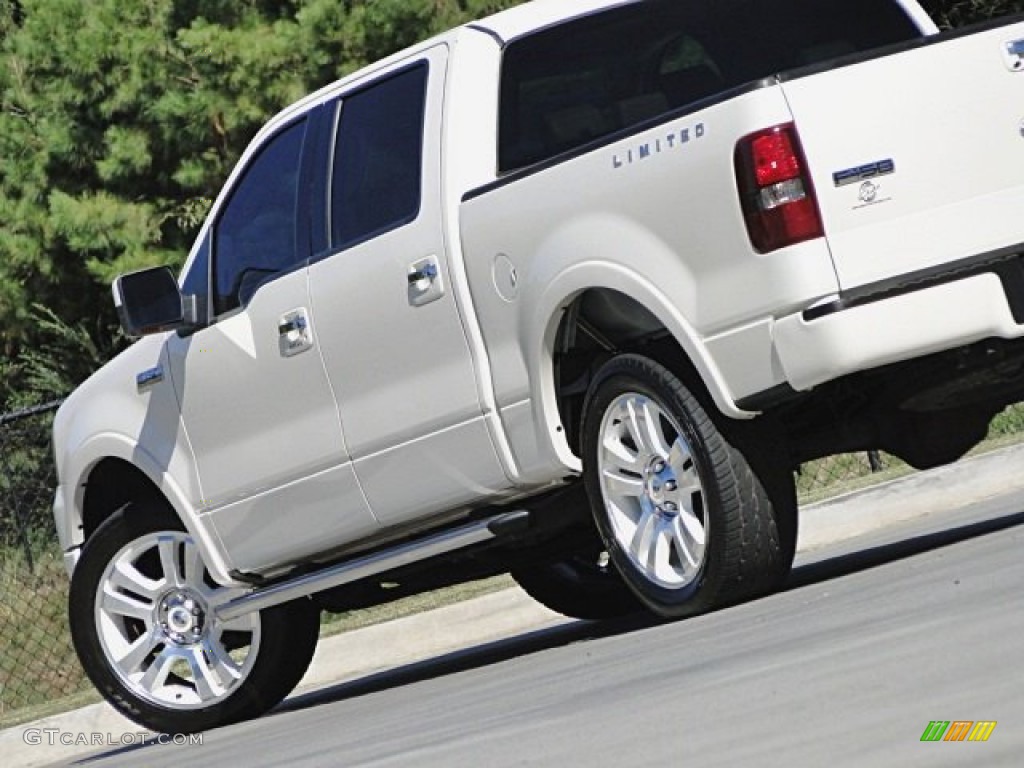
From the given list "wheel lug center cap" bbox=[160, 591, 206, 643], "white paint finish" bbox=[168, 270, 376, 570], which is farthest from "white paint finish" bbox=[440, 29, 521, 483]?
"wheel lug center cap" bbox=[160, 591, 206, 643]

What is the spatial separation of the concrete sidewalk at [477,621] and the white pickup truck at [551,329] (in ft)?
3.12

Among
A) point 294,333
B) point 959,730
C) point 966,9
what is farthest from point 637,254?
point 966,9

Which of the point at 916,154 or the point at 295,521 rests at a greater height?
the point at 916,154

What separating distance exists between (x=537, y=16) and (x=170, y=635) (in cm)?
268

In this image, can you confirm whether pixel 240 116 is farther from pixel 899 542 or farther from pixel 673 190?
pixel 673 190

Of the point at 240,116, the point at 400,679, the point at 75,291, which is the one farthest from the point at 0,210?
the point at 400,679

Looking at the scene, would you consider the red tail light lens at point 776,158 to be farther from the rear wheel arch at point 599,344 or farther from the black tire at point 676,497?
the black tire at point 676,497

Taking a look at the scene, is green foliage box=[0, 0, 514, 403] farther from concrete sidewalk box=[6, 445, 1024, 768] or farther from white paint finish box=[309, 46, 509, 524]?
white paint finish box=[309, 46, 509, 524]

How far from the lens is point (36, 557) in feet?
47.4

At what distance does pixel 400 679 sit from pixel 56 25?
11.7 m

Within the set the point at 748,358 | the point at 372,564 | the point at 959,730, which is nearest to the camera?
the point at 959,730

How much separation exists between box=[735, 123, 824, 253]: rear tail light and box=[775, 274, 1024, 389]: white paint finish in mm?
235

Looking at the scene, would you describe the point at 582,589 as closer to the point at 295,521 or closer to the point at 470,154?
the point at 295,521

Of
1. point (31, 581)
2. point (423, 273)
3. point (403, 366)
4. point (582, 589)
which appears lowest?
point (31, 581)
